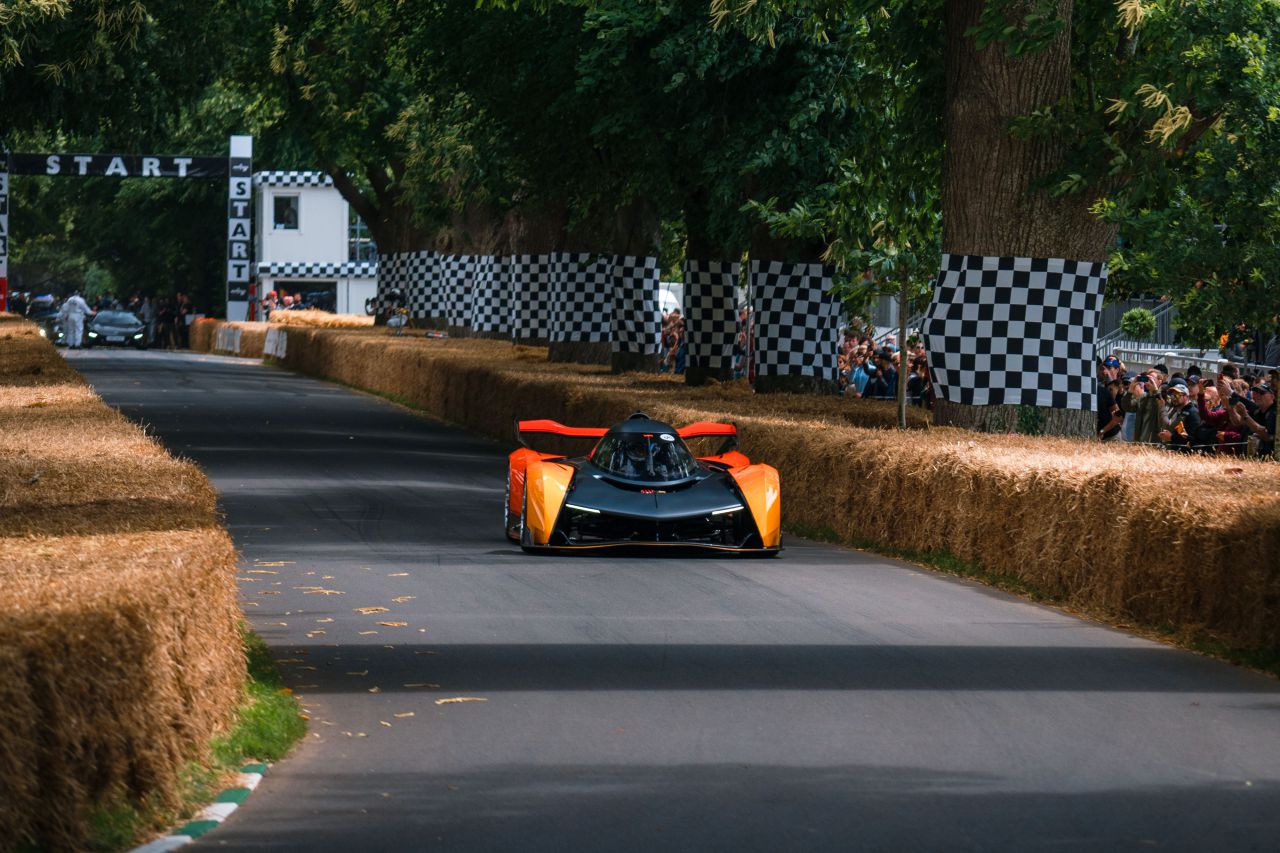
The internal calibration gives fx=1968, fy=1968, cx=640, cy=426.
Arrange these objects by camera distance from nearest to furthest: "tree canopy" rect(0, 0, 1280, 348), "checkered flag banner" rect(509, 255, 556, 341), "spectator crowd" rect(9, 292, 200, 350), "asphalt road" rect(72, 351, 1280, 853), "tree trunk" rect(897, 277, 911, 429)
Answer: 1. "asphalt road" rect(72, 351, 1280, 853)
2. "tree canopy" rect(0, 0, 1280, 348)
3. "tree trunk" rect(897, 277, 911, 429)
4. "checkered flag banner" rect(509, 255, 556, 341)
5. "spectator crowd" rect(9, 292, 200, 350)

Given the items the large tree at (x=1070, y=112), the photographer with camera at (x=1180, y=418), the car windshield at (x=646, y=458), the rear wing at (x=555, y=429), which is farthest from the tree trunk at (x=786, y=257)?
the car windshield at (x=646, y=458)

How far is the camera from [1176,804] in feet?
24.3

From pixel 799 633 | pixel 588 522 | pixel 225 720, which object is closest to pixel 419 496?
pixel 588 522

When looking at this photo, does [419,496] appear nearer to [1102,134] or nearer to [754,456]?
[754,456]

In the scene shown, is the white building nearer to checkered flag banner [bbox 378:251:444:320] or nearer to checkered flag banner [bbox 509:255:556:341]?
checkered flag banner [bbox 378:251:444:320]

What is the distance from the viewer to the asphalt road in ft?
23.1

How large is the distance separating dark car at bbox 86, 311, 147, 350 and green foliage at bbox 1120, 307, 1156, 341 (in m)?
46.0

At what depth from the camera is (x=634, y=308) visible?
33.6m

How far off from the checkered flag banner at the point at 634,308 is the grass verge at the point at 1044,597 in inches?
600

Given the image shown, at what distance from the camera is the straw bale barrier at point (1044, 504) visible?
452 inches

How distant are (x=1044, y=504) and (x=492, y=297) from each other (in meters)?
39.9

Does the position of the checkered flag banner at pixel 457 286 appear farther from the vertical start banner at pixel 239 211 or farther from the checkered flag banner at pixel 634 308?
the checkered flag banner at pixel 634 308

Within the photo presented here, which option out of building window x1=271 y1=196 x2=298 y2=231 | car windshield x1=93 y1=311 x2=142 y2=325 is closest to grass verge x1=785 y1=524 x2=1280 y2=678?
car windshield x1=93 y1=311 x2=142 y2=325

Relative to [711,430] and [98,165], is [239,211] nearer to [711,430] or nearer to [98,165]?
[98,165]
